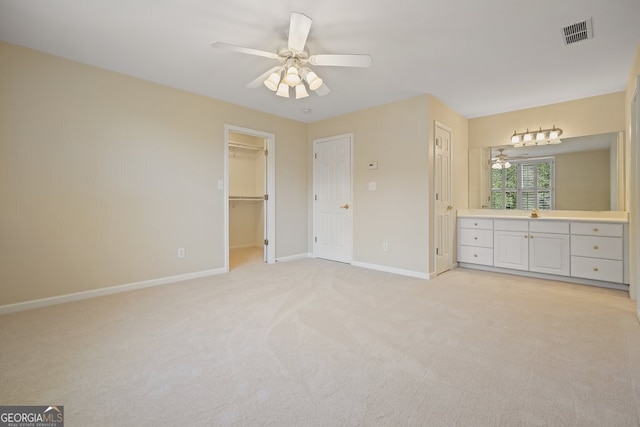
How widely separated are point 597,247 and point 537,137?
5.52ft

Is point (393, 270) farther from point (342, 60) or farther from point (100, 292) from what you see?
point (100, 292)

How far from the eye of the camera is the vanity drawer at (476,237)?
14.3ft

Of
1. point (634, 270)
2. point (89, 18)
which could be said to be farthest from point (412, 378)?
point (89, 18)

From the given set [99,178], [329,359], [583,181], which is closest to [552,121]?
[583,181]

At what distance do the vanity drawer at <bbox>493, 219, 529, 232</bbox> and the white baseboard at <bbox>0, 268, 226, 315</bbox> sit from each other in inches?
159

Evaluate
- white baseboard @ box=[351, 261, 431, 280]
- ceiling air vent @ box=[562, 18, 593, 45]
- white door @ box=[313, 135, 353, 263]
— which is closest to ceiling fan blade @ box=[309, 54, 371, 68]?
ceiling air vent @ box=[562, 18, 593, 45]

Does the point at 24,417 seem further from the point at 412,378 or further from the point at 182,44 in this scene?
the point at 182,44

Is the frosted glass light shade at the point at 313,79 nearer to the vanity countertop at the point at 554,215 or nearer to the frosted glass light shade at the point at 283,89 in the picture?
the frosted glass light shade at the point at 283,89

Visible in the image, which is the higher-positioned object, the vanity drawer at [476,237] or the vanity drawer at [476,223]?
the vanity drawer at [476,223]

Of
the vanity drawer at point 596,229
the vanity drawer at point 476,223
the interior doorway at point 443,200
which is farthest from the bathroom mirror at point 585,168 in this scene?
the interior doorway at point 443,200

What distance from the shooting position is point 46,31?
250 centimetres

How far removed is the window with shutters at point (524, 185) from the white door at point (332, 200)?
91.5 inches

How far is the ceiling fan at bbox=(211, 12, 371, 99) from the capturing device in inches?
84.1

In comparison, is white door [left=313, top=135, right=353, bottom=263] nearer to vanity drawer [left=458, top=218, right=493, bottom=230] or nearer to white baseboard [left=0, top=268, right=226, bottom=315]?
vanity drawer [left=458, top=218, right=493, bottom=230]
